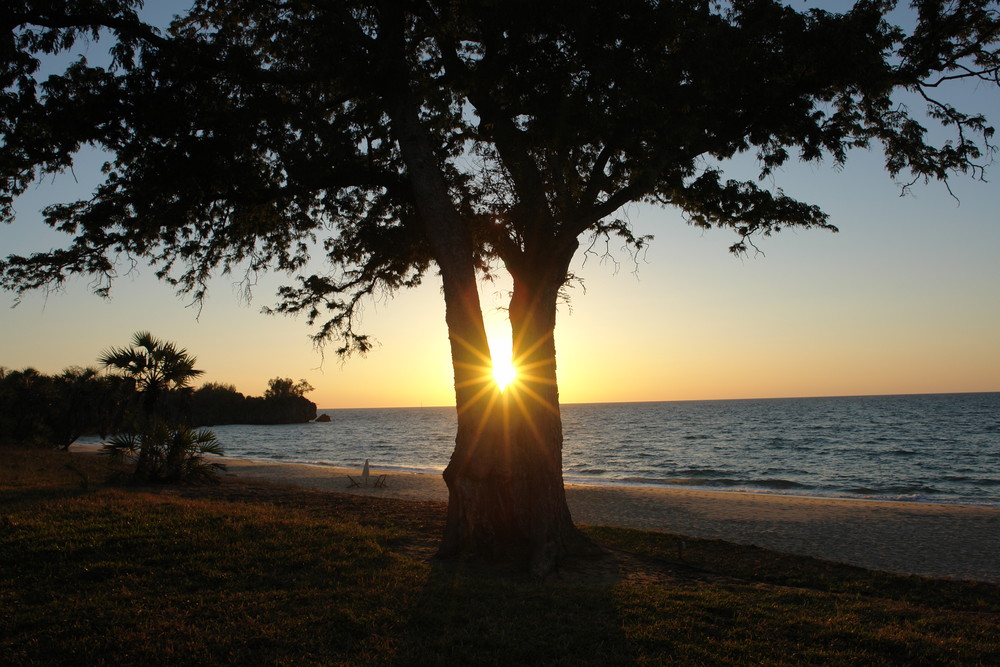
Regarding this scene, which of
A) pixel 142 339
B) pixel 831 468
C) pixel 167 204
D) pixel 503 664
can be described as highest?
pixel 167 204

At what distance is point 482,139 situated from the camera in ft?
38.0

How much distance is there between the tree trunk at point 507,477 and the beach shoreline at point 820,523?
5.63 metres

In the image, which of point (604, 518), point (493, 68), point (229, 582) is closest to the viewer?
point (229, 582)

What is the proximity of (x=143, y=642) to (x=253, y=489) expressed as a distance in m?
12.7

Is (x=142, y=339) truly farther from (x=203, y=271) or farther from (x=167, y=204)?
(x=167, y=204)

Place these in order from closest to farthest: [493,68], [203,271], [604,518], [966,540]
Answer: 1. [493,68]
2. [203,271]
3. [966,540]
4. [604,518]

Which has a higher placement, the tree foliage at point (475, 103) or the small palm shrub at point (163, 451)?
the tree foliage at point (475, 103)

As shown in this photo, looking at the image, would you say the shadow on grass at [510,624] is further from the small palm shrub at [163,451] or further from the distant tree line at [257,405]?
the distant tree line at [257,405]

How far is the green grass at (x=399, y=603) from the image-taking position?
5242mm

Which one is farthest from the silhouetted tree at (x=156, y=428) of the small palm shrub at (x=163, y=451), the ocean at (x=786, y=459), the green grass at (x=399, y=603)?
the ocean at (x=786, y=459)

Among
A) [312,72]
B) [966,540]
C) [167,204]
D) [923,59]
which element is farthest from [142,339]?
[966,540]

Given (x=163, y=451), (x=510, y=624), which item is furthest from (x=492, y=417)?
(x=163, y=451)

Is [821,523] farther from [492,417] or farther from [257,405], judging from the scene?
[257,405]

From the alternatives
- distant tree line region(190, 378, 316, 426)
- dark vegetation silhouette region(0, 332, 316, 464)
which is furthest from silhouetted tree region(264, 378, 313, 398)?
dark vegetation silhouette region(0, 332, 316, 464)
